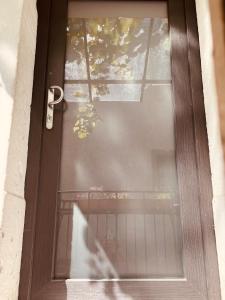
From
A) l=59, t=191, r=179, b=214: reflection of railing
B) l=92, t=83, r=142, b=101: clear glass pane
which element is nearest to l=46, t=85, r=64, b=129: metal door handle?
l=92, t=83, r=142, b=101: clear glass pane

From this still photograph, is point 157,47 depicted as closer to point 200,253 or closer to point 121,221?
point 121,221

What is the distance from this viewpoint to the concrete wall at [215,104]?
3.83 ft

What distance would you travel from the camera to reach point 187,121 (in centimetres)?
175

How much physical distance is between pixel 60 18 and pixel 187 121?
40.1 inches

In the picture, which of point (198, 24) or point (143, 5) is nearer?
point (198, 24)

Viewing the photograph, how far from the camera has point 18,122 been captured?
1.56m

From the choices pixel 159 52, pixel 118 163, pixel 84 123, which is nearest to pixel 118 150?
pixel 118 163

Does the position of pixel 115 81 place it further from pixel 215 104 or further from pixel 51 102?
pixel 215 104

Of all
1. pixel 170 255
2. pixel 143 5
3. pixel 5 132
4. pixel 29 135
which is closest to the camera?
pixel 5 132

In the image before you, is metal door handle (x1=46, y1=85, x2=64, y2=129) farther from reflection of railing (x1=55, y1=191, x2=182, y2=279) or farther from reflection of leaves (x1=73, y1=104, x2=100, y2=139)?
reflection of railing (x1=55, y1=191, x2=182, y2=279)

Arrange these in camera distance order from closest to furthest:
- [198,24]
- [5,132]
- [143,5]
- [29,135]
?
A: [5,132] → [29,135] → [198,24] → [143,5]

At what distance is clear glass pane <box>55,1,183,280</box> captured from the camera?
160cm

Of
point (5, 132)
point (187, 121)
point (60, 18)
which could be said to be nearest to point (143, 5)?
point (60, 18)

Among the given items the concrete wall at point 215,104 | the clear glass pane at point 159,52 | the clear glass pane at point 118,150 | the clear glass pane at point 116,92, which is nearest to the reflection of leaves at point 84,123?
the clear glass pane at point 118,150
